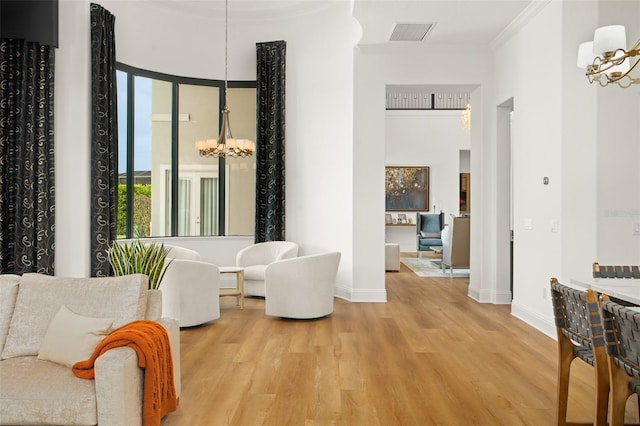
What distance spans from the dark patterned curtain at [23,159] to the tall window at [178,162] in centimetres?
157

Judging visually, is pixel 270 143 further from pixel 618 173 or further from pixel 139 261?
pixel 618 173

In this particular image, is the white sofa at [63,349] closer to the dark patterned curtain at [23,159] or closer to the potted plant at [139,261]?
the potted plant at [139,261]

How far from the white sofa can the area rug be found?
6.95 metres

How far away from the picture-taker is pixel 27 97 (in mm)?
5332

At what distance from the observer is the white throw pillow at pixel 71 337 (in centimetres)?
253

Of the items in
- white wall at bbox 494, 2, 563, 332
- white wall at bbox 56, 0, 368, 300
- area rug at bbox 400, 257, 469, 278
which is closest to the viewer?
white wall at bbox 494, 2, 563, 332

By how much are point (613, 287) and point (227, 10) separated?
649 cm

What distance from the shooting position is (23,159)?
17.4 ft

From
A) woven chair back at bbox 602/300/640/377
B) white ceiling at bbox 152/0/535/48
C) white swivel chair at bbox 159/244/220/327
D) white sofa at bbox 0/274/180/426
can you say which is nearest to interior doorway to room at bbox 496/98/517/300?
white ceiling at bbox 152/0/535/48

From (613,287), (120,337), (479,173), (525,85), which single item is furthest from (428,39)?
(120,337)

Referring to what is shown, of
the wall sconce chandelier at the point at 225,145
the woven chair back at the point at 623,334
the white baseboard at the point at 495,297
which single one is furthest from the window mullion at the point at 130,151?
the woven chair back at the point at 623,334

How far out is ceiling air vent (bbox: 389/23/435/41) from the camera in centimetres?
575

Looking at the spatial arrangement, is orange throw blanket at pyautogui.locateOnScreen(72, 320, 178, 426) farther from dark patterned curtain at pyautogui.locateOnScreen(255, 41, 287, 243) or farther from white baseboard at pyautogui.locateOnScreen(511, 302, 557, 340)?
dark patterned curtain at pyautogui.locateOnScreen(255, 41, 287, 243)

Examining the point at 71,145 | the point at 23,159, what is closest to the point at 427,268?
the point at 71,145
